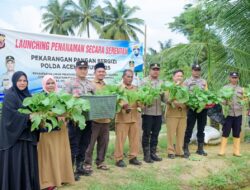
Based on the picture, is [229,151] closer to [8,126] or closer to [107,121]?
[107,121]

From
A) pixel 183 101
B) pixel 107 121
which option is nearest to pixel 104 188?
pixel 107 121

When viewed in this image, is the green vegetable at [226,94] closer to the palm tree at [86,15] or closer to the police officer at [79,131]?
the police officer at [79,131]

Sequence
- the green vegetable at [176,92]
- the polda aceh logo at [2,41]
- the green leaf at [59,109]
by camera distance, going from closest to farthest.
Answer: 1. the green leaf at [59,109]
2. the polda aceh logo at [2,41]
3. the green vegetable at [176,92]

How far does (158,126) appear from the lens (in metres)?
6.59

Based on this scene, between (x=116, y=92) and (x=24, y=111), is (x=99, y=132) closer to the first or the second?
(x=116, y=92)

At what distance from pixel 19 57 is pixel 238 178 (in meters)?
4.09

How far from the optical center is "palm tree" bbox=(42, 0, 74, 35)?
33.2 meters

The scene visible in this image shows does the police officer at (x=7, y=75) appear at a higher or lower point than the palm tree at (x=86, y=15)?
lower

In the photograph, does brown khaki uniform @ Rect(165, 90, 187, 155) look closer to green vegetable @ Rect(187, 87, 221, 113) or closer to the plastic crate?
green vegetable @ Rect(187, 87, 221, 113)

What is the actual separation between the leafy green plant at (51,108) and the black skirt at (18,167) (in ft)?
0.93

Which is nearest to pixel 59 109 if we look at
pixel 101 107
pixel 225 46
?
pixel 101 107

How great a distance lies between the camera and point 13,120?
13.9 feet

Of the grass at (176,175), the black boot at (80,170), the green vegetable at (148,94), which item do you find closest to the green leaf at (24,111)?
the grass at (176,175)

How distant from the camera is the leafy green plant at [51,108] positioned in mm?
4289
